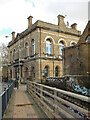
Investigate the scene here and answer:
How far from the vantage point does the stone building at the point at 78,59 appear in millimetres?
14888

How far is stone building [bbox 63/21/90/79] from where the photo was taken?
1489cm

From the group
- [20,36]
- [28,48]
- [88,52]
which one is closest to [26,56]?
[28,48]

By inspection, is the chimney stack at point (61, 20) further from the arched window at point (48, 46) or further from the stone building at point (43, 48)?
the arched window at point (48, 46)

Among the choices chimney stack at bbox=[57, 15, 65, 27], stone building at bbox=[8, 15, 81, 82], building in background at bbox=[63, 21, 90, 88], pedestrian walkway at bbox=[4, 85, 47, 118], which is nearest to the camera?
pedestrian walkway at bbox=[4, 85, 47, 118]

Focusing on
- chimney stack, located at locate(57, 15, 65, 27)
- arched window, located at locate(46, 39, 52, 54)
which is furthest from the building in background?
chimney stack, located at locate(57, 15, 65, 27)

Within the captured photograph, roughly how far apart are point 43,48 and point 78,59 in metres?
11.7

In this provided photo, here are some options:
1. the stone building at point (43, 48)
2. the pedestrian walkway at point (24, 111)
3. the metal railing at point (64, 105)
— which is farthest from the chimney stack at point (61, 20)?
the metal railing at point (64, 105)

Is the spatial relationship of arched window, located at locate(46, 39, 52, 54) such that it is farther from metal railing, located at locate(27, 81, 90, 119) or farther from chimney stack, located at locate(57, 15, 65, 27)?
metal railing, located at locate(27, 81, 90, 119)

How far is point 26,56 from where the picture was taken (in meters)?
31.0

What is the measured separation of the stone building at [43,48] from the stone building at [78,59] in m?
8.54

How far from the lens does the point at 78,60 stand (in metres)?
15.9

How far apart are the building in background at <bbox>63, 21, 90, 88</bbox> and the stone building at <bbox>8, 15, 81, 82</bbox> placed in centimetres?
854

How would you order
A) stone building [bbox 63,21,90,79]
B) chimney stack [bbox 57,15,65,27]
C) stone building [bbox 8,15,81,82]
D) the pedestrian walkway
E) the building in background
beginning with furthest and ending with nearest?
chimney stack [bbox 57,15,65,27], stone building [bbox 8,15,81,82], stone building [bbox 63,21,90,79], the building in background, the pedestrian walkway

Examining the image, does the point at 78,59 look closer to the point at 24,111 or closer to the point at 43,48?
the point at 24,111
